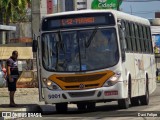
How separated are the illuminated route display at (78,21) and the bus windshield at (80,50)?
0.69 feet

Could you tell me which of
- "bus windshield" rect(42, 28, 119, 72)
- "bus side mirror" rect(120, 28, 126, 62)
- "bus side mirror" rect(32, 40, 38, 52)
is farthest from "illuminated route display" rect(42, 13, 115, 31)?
"bus side mirror" rect(120, 28, 126, 62)

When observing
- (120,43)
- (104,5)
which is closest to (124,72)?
(120,43)

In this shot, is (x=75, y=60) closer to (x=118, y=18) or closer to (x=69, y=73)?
(x=69, y=73)

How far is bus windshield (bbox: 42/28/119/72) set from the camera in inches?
752

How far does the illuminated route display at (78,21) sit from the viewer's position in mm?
19500

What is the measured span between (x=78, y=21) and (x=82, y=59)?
1304 mm

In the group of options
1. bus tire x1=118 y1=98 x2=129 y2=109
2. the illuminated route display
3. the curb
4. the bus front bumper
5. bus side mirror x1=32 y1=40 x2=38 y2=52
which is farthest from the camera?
bus tire x1=118 y1=98 x2=129 y2=109

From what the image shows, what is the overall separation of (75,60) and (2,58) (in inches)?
1089

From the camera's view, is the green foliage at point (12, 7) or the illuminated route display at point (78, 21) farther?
the green foliage at point (12, 7)

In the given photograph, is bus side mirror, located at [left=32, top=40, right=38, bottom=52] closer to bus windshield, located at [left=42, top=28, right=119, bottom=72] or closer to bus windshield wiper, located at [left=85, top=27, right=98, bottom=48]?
bus windshield, located at [left=42, top=28, right=119, bottom=72]

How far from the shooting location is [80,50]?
19.2 metres

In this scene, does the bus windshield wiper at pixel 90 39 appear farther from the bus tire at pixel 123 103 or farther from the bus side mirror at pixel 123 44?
the bus tire at pixel 123 103

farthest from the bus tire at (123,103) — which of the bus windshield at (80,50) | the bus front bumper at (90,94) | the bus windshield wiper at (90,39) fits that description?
the bus windshield wiper at (90,39)

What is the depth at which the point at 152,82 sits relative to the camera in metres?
A: 25.2
